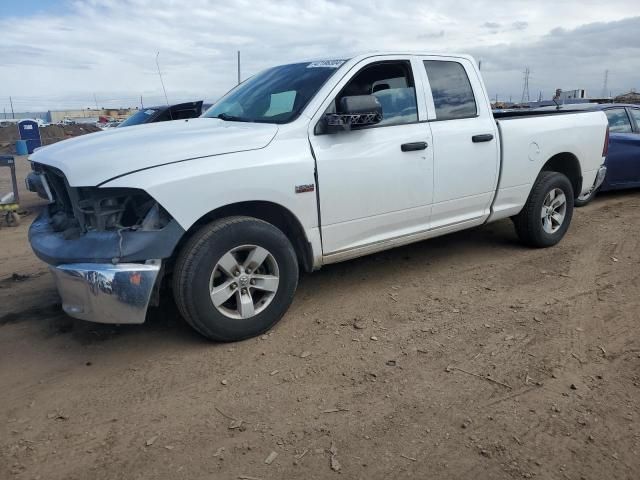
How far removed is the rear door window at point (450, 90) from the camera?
15.0 ft

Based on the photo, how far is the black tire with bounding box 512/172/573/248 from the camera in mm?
5430

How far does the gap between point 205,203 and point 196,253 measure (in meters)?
0.32

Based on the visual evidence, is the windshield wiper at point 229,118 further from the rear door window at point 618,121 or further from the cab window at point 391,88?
the rear door window at point 618,121

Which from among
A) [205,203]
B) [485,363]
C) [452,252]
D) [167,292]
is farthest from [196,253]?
[452,252]

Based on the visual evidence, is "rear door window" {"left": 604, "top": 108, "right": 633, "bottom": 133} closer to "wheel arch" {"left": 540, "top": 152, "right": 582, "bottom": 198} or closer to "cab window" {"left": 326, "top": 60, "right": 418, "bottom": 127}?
"wheel arch" {"left": 540, "top": 152, "right": 582, "bottom": 198}

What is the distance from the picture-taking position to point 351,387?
3096 mm

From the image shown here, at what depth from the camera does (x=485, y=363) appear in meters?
3.34

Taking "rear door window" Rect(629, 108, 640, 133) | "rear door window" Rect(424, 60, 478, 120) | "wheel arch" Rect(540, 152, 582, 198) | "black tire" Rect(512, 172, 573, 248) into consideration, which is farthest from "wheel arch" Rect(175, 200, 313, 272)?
"rear door window" Rect(629, 108, 640, 133)

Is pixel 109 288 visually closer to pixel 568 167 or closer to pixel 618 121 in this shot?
pixel 568 167

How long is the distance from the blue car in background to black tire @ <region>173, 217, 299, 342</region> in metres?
6.16

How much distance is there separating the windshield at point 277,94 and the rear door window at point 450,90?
94 cm

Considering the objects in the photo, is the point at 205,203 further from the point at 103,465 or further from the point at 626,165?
the point at 626,165

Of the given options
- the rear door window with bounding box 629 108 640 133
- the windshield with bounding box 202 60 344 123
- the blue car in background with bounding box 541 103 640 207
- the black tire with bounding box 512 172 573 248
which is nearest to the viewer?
the windshield with bounding box 202 60 344 123

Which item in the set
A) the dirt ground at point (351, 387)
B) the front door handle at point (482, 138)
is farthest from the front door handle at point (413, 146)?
the dirt ground at point (351, 387)
